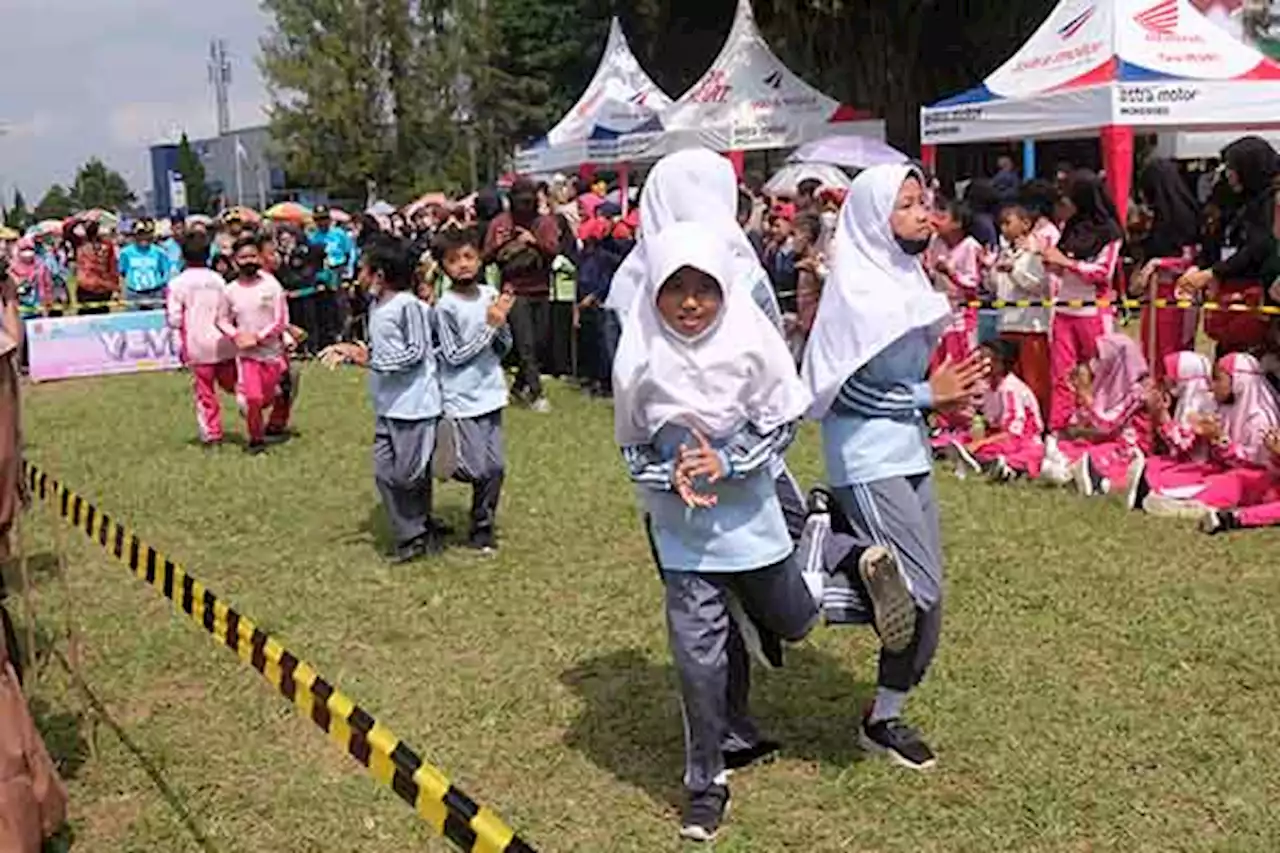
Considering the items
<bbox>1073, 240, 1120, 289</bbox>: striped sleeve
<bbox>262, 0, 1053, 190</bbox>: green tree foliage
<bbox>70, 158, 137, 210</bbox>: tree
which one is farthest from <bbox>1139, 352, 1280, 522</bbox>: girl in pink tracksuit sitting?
<bbox>70, 158, 137, 210</bbox>: tree

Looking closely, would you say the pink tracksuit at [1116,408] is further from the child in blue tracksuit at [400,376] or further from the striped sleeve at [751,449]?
the striped sleeve at [751,449]

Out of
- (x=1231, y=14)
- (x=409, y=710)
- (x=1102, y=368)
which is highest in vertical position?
(x=1231, y=14)

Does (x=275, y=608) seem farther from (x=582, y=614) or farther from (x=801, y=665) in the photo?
(x=801, y=665)

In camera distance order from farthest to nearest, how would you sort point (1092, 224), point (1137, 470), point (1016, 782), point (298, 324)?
1. point (298, 324)
2. point (1092, 224)
3. point (1137, 470)
4. point (1016, 782)

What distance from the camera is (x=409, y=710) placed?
16.8 ft

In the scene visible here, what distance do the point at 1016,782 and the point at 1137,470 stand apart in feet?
11.7

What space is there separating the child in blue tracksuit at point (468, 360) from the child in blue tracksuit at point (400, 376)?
0.08 meters

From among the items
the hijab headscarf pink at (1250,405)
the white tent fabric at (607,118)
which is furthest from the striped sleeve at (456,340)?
the white tent fabric at (607,118)

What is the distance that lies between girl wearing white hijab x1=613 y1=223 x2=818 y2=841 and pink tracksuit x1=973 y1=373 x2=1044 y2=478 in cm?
489

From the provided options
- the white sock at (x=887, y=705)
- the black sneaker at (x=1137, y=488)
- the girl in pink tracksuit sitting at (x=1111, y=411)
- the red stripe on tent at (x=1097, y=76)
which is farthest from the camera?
the red stripe on tent at (x=1097, y=76)

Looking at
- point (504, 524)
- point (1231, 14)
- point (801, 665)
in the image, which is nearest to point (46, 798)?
point (801, 665)

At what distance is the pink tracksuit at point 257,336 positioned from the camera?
10211 mm

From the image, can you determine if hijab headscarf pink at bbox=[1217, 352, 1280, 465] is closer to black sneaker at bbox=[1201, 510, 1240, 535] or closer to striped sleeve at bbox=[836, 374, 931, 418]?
black sneaker at bbox=[1201, 510, 1240, 535]

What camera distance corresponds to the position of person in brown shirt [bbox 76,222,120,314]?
17688mm
